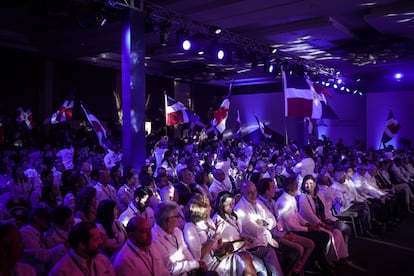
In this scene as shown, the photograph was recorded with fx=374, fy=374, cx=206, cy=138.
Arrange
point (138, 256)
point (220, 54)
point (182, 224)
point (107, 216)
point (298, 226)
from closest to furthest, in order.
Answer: point (138, 256) < point (107, 216) < point (182, 224) < point (298, 226) < point (220, 54)

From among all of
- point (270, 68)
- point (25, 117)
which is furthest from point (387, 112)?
point (25, 117)

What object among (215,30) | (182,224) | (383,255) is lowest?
(383,255)

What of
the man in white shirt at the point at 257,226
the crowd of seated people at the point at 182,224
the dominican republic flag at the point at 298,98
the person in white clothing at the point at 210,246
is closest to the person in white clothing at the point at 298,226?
the crowd of seated people at the point at 182,224

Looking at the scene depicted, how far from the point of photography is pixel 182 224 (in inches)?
170

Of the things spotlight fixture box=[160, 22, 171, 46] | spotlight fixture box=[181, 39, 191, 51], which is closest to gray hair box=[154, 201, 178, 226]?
spotlight fixture box=[160, 22, 171, 46]

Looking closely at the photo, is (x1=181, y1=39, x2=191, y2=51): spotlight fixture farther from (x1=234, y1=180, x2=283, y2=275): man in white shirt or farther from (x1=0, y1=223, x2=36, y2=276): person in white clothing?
(x1=0, y1=223, x2=36, y2=276): person in white clothing

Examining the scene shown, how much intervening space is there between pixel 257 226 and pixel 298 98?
12.1 ft

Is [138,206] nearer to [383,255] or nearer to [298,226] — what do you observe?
[298,226]

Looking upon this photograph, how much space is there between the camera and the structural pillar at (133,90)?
265 inches

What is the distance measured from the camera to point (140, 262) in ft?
9.18

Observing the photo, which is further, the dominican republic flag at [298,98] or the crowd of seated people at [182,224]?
the dominican republic flag at [298,98]

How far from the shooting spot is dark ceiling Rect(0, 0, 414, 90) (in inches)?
285

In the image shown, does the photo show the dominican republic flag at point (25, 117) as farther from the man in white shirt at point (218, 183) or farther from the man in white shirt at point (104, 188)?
the man in white shirt at point (218, 183)

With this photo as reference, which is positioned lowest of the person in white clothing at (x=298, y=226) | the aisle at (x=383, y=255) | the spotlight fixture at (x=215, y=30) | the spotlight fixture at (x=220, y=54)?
the aisle at (x=383, y=255)
